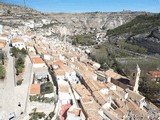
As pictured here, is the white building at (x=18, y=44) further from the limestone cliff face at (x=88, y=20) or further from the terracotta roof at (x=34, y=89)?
the limestone cliff face at (x=88, y=20)

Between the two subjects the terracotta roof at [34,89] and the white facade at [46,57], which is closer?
the terracotta roof at [34,89]

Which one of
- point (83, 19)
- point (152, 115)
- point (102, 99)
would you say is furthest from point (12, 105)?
point (83, 19)

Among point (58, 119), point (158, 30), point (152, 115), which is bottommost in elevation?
point (152, 115)

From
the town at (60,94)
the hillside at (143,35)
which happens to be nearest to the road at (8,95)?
the town at (60,94)

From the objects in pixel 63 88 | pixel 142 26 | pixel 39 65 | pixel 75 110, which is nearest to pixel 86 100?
pixel 75 110

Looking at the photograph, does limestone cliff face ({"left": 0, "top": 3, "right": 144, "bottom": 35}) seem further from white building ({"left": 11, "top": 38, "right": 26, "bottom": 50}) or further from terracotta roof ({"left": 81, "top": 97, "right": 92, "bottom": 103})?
terracotta roof ({"left": 81, "top": 97, "right": 92, "bottom": 103})

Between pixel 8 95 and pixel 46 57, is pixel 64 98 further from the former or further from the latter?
pixel 46 57

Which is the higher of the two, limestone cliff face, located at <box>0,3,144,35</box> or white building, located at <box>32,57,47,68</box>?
limestone cliff face, located at <box>0,3,144,35</box>

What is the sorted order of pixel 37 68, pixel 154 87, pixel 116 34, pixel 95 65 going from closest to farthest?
pixel 37 68, pixel 154 87, pixel 95 65, pixel 116 34

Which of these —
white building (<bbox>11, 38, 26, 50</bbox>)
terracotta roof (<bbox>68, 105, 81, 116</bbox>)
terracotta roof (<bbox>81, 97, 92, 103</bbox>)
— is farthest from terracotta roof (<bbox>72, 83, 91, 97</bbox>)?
white building (<bbox>11, 38, 26, 50</bbox>)

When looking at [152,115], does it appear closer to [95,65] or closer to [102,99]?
[102,99]

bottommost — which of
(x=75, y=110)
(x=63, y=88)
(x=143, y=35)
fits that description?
(x=75, y=110)
